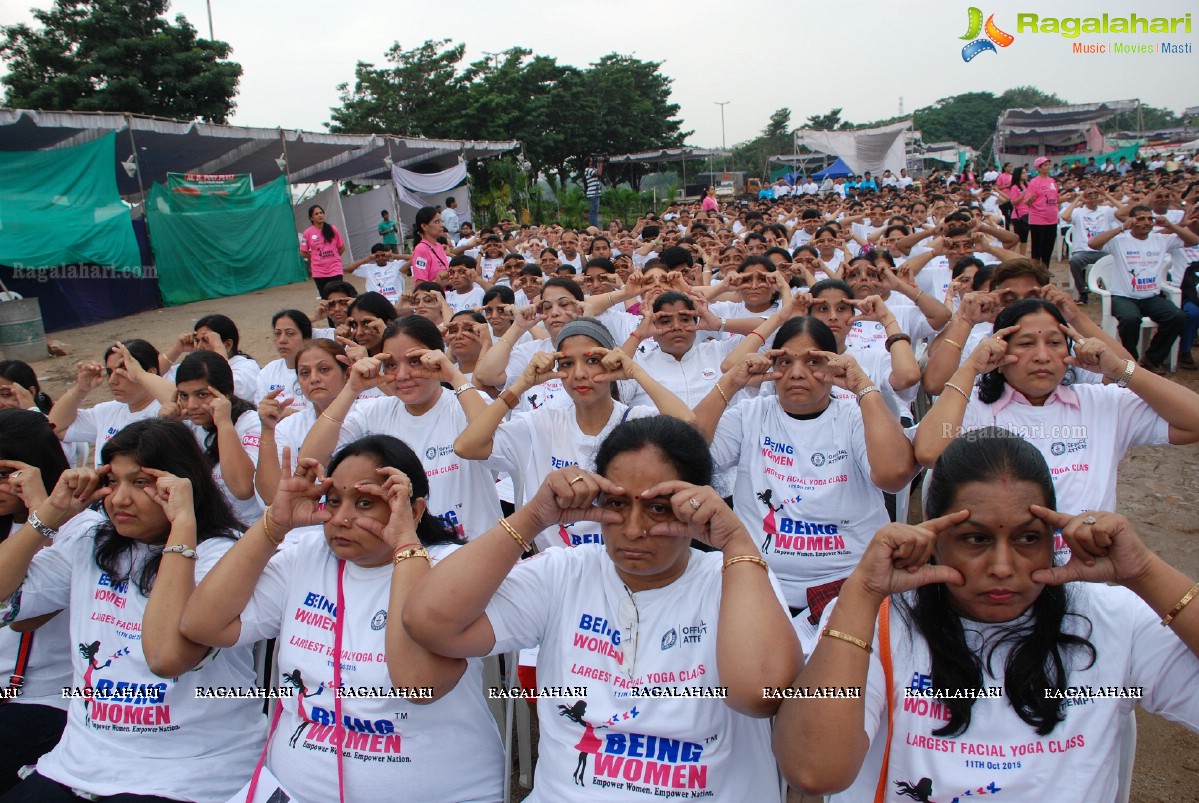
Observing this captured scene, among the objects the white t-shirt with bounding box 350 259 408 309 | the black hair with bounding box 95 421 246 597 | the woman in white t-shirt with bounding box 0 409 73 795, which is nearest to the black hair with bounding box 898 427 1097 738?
the black hair with bounding box 95 421 246 597

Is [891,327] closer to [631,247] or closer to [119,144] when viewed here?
[631,247]

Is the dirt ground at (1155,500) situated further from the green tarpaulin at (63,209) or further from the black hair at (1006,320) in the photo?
the black hair at (1006,320)

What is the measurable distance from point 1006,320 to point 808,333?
0.73 meters

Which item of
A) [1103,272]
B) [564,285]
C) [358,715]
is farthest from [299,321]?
[1103,272]

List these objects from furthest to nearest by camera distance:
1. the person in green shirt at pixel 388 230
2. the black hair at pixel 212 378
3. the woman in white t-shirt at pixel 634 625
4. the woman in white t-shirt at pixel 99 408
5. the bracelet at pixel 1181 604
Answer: the person in green shirt at pixel 388 230 → the woman in white t-shirt at pixel 99 408 → the black hair at pixel 212 378 → the woman in white t-shirt at pixel 634 625 → the bracelet at pixel 1181 604

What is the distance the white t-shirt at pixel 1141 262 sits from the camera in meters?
6.82

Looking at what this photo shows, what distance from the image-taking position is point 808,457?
2.81 meters

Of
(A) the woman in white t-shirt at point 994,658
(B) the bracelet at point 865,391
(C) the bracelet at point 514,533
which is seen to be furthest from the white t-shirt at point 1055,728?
(B) the bracelet at point 865,391

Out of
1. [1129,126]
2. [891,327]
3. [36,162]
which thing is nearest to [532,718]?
[891,327]

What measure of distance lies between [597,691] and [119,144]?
1431 centimetres

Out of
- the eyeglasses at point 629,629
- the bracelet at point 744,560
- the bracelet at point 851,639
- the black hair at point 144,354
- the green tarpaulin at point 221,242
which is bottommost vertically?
the eyeglasses at point 629,629

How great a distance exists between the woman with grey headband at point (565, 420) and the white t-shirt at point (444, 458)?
13 cm

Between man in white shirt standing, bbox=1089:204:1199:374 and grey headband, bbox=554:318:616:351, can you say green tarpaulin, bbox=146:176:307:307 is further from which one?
man in white shirt standing, bbox=1089:204:1199:374

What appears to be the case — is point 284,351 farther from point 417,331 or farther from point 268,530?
point 268,530
